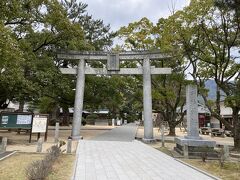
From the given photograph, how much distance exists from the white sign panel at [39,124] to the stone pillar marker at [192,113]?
8.89 meters

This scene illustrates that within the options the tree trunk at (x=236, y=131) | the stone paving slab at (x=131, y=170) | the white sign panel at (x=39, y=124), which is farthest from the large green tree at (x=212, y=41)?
the white sign panel at (x=39, y=124)

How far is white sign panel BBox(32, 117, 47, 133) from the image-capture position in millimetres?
15195

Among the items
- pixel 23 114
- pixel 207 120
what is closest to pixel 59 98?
pixel 23 114

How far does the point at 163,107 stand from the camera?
88.3ft

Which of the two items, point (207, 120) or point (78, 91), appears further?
point (207, 120)

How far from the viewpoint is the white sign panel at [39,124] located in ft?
49.9

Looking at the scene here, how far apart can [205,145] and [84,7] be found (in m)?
26.1

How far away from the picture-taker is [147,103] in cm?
1759

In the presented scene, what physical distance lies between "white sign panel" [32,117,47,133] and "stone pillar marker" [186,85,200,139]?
889 cm

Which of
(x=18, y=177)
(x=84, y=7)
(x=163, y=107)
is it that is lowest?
(x=18, y=177)

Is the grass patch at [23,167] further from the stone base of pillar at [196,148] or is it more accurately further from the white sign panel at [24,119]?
the white sign panel at [24,119]

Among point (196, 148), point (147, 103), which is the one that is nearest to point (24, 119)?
point (147, 103)

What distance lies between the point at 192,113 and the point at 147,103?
214 inches

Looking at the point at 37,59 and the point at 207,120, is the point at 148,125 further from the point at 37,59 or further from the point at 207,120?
the point at 207,120
